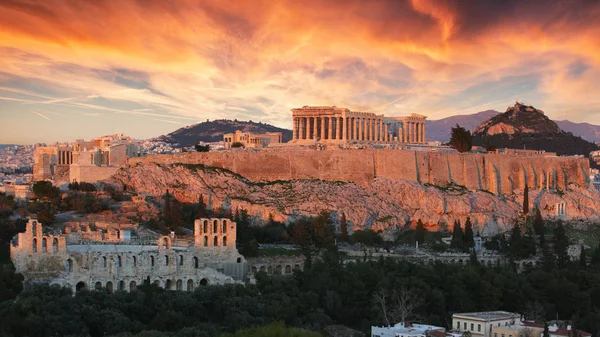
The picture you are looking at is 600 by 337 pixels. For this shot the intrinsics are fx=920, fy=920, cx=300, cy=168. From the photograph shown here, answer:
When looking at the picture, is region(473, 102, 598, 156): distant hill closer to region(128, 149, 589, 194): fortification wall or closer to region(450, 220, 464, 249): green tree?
region(128, 149, 589, 194): fortification wall

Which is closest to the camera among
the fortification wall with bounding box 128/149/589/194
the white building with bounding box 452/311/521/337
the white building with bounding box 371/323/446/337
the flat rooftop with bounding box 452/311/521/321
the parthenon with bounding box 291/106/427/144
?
the white building with bounding box 371/323/446/337

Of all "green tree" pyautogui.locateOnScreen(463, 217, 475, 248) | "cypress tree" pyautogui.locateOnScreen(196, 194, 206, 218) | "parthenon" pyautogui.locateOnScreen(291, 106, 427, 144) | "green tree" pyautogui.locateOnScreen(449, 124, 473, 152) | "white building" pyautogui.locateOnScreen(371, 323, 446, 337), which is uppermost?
"parthenon" pyautogui.locateOnScreen(291, 106, 427, 144)

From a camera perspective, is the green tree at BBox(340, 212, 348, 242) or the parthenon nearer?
the green tree at BBox(340, 212, 348, 242)

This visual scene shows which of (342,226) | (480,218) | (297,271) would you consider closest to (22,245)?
(297,271)

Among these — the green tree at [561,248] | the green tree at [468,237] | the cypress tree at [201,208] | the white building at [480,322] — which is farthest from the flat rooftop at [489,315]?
the cypress tree at [201,208]

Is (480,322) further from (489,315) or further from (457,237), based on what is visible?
(457,237)

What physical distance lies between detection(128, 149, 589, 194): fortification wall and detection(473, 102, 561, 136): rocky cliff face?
4607 centimetres

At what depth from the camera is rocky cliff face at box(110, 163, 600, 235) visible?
62.4m

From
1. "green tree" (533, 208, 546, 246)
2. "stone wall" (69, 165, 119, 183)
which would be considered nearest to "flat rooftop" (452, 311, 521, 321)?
"green tree" (533, 208, 546, 246)

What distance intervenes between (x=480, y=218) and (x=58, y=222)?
3260 centimetres

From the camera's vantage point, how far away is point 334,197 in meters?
64.9

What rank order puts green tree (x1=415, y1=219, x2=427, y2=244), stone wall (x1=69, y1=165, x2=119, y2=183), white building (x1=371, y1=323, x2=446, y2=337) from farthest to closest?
1. green tree (x1=415, y1=219, x2=427, y2=244)
2. stone wall (x1=69, y1=165, x2=119, y2=183)
3. white building (x1=371, y1=323, x2=446, y2=337)

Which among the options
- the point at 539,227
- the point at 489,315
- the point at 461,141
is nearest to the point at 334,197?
the point at 539,227

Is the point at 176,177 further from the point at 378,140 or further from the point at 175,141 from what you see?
the point at 175,141
